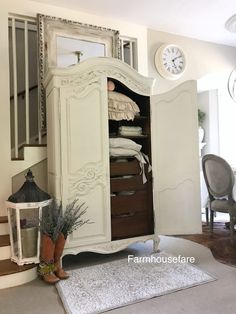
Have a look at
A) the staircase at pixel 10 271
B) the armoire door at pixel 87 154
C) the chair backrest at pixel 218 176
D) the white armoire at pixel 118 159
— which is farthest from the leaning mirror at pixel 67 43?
the chair backrest at pixel 218 176

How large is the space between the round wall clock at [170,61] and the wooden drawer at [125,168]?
5.27 ft

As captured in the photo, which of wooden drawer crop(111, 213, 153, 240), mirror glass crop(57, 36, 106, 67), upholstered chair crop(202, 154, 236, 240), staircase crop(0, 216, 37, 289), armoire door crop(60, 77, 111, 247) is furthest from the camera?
upholstered chair crop(202, 154, 236, 240)

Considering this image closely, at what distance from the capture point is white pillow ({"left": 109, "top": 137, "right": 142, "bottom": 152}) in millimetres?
2943

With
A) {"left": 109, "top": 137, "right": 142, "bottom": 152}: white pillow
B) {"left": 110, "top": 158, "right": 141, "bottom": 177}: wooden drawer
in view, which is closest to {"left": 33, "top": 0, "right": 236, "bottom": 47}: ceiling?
{"left": 109, "top": 137, "right": 142, "bottom": 152}: white pillow

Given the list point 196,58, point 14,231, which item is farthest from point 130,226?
point 196,58

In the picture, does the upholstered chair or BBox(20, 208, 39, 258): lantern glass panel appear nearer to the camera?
BBox(20, 208, 39, 258): lantern glass panel

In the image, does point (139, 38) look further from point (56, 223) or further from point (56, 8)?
point (56, 223)

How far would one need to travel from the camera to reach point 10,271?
2326 mm

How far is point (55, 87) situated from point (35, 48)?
1069 mm

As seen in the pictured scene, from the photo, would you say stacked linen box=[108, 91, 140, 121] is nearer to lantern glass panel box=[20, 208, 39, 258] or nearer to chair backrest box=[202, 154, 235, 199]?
lantern glass panel box=[20, 208, 39, 258]

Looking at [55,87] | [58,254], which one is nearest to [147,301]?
[58,254]

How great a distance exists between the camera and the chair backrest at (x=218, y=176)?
3488 millimetres

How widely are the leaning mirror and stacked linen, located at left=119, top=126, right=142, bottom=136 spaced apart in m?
0.87

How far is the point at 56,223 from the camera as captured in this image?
2.47 meters
